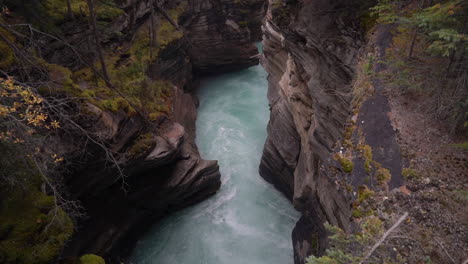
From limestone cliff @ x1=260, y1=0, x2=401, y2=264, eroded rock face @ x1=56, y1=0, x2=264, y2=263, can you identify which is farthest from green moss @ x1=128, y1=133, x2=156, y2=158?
limestone cliff @ x1=260, y1=0, x2=401, y2=264

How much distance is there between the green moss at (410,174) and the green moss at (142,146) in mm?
8687

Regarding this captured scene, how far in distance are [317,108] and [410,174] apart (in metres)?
4.88

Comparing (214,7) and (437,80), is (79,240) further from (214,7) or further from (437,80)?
(214,7)

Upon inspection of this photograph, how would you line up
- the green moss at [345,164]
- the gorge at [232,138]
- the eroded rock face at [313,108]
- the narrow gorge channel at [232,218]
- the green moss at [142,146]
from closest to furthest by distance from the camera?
the gorge at [232,138]
the green moss at [345,164]
the eroded rock face at [313,108]
the green moss at [142,146]
the narrow gorge channel at [232,218]

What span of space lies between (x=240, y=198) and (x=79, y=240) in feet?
26.2

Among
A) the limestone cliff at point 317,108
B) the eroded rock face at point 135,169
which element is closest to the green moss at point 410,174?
the limestone cliff at point 317,108

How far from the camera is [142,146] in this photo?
1161 cm

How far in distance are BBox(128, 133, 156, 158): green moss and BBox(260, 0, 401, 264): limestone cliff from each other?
6.09 meters

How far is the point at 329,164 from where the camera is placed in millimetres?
8297

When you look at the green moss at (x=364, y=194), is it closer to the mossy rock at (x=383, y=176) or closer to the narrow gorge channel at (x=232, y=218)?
the mossy rock at (x=383, y=176)

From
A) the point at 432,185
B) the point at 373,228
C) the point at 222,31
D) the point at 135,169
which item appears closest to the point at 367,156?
the point at 432,185

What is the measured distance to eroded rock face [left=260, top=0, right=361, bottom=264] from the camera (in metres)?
9.44

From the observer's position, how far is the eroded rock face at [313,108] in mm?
9438

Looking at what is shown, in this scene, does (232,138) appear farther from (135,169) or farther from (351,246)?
(351,246)
